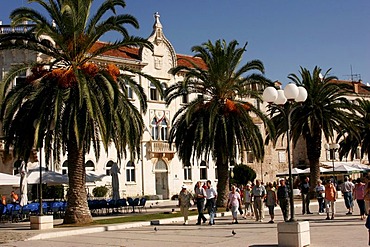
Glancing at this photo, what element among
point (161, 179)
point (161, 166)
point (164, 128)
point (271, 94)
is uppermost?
point (164, 128)

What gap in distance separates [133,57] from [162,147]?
887 centimetres

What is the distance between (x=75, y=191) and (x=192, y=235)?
729 cm

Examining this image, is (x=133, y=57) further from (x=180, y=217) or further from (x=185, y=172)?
(x=180, y=217)

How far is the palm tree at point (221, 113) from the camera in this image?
31.2 meters

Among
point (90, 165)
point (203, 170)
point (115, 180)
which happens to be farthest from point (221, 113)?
point (203, 170)

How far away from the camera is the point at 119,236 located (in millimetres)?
20062

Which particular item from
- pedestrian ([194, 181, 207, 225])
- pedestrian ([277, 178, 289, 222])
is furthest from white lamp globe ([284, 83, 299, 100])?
pedestrian ([194, 181, 207, 225])

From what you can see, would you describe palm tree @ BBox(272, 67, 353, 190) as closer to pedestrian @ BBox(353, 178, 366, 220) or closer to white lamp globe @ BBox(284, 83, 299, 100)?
pedestrian @ BBox(353, 178, 366, 220)

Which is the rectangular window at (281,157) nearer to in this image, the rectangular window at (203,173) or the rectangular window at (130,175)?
the rectangular window at (203,173)

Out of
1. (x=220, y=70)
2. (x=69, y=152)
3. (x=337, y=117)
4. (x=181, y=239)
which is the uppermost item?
(x=220, y=70)

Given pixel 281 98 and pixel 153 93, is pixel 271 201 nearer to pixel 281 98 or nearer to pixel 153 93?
pixel 281 98

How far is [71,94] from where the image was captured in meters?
23.8

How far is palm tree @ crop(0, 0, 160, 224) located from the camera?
23234 millimetres

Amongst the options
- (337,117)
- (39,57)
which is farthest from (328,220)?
(39,57)
